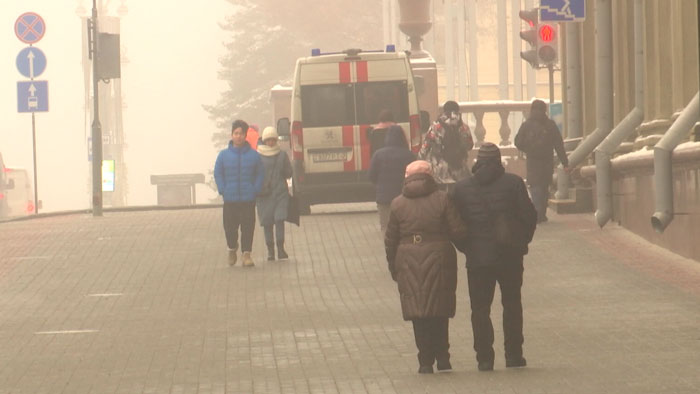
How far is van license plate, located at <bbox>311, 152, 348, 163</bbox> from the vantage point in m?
30.3

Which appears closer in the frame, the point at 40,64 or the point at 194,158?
the point at 40,64

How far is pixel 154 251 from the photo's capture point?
24547 mm

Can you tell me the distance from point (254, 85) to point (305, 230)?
71979mm

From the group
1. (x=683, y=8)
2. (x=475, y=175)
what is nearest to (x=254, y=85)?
(x=683, y=8)

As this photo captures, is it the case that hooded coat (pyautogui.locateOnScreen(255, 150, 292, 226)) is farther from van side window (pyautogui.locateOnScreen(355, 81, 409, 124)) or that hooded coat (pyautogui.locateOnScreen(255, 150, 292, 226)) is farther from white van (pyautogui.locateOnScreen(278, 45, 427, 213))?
van side window (pyautogui.locateOnScreen(355, 81, 409, 124))

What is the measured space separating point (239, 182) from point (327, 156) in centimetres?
781

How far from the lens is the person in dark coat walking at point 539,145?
25453mm

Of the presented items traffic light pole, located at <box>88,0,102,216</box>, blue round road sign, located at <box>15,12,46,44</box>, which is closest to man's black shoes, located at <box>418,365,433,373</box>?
traffic light pole, located at <box>88,0,102,216</box>

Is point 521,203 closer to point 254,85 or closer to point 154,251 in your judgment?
point 154,251

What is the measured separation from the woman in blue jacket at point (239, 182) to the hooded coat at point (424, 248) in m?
9.45

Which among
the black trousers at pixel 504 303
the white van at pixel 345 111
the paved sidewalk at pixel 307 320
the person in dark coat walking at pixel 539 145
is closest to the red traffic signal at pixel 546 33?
the white van at pixel 345 111

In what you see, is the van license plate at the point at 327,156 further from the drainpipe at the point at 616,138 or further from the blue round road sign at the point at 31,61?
the blue round road sign at the point at 31,61

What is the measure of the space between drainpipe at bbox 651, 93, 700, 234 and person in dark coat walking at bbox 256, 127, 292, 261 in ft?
14.9

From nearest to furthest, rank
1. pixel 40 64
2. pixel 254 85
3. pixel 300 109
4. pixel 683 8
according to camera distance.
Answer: pixel 683 8 < pixel 300 109 < pixel 40 64 < pixel 254 85
